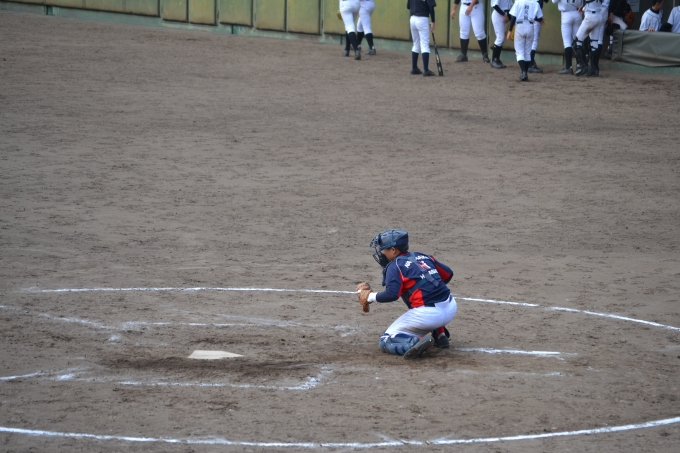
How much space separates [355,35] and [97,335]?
49.7ft

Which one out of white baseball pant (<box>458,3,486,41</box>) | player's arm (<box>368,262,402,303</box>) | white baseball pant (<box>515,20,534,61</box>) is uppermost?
white baseball pant (<box>458,3,486,41</box>)

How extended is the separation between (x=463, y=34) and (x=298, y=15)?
5.66 meters

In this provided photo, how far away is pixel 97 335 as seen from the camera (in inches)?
289

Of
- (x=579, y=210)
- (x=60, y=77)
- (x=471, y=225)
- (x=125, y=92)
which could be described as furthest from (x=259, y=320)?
(x=60, y=77)

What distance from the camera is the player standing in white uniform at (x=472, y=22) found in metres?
20.8

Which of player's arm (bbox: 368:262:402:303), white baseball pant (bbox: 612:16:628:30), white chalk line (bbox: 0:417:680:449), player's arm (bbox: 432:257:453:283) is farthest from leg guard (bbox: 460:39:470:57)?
white chalk line (bbox: 0:417:680:449)

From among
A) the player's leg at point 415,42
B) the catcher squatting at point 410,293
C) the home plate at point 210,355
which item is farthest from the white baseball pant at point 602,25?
the home plate at point 210,355

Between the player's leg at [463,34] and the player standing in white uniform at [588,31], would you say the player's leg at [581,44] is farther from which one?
the player's leg at [463,34]

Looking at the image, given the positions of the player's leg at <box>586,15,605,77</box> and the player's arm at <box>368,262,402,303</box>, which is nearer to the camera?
the player's arm at <box>368,262,402,303</box>

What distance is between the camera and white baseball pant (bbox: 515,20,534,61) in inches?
742

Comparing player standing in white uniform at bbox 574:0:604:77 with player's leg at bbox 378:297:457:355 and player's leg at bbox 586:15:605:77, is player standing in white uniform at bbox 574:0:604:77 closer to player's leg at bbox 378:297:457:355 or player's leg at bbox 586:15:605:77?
player's leg at bbox 586:15:605:77

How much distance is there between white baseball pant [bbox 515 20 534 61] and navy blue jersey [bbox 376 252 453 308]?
12838 millimetres

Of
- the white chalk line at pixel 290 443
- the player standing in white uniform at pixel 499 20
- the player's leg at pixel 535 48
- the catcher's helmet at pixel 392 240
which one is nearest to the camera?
the white chalk line at pixel 290 443

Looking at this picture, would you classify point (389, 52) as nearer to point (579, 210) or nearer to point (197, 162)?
point (197, 162)
